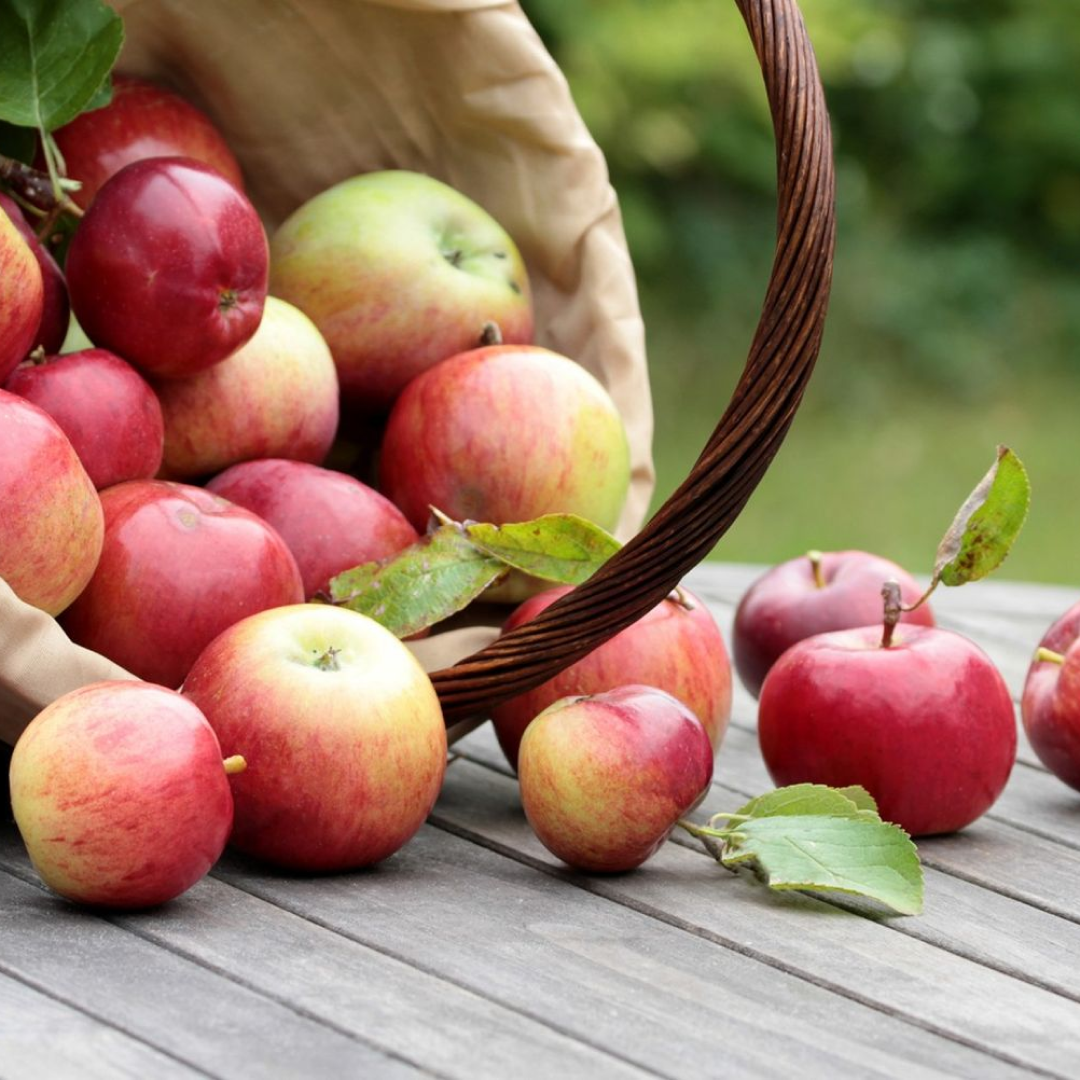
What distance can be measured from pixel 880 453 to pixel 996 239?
40.2 inches

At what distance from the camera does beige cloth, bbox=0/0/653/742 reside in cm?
156

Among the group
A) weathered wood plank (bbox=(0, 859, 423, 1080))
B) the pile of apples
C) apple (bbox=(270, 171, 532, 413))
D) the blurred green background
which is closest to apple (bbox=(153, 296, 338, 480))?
the pile of apples

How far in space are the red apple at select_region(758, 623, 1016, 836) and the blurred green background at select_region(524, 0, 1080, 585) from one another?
8.80 ft

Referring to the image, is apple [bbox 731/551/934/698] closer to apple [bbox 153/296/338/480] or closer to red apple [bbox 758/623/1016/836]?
Result: red apple [bbox 758/623/1016/836]

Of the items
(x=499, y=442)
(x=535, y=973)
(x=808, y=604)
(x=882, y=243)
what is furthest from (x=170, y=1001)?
(x=882, y=243)

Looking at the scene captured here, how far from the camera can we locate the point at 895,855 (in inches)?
41.9

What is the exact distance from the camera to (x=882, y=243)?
508 centimetres

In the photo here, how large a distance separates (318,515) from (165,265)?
21 cm

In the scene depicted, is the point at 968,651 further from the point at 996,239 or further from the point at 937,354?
the point at 996,239

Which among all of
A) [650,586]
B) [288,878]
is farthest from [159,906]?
[650,586]

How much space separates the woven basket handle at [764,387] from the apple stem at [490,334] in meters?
0.45

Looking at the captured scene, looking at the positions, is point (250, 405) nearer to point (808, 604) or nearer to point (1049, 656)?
point (808, 604)

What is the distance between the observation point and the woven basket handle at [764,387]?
1.08 m

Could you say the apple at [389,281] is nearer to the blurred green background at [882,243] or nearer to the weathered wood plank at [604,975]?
the weathered wood plank at [604,975]
